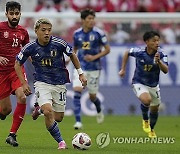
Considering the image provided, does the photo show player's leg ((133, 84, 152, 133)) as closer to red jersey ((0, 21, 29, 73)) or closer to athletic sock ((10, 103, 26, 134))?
red jersey ((0, 21, 29, 73))

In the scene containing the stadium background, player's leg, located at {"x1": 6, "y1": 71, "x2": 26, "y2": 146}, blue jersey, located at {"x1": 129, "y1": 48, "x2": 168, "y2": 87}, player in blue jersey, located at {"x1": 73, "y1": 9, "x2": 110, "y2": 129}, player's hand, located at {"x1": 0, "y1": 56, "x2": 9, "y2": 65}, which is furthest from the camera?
the stadium background

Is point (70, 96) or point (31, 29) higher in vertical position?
point (31, 29)

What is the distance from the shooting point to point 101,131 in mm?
16078

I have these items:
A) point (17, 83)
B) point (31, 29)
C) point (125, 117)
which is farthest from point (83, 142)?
point (31, 29)

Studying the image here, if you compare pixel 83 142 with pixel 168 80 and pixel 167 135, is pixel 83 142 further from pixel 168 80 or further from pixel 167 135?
pixel 168 80

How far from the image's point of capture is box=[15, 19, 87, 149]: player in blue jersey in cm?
1182

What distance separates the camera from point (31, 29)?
73.2ft

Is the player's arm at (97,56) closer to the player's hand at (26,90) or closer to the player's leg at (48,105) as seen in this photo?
the player's leg at (48,105)

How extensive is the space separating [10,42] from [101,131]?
3.75m

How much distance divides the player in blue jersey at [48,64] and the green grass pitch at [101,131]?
0.68 m

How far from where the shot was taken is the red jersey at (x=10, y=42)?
43.2 ft

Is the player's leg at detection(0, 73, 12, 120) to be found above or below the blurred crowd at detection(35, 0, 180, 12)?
below

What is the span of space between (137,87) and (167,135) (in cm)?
114

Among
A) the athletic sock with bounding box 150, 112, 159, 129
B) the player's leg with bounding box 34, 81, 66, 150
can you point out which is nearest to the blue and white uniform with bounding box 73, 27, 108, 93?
the athletic sock with bounding box 150, 112, 159, 129
